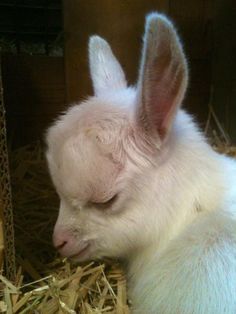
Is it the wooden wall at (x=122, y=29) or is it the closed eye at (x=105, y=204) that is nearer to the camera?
the closed eye at (x=105, y=204)

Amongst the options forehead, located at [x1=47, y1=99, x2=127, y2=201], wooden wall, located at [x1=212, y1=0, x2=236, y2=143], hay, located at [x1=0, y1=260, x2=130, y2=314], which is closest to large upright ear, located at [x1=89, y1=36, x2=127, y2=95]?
forehead, located at [x1=47, y1=99, x2=127, y2=201]

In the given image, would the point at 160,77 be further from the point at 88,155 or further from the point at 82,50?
the point at 82,50

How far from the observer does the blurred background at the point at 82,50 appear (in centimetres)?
390

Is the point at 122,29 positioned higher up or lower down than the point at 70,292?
higher up

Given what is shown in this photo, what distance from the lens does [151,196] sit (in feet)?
6.51

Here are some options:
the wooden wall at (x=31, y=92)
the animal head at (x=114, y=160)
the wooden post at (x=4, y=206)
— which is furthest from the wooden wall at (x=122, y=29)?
the animal head at (x=114, y=160)

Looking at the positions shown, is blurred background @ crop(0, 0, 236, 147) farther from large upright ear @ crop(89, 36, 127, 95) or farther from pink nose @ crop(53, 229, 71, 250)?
pink nose @ crop(53, 229, 71, 250)

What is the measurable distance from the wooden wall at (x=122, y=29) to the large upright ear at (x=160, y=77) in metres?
2.18

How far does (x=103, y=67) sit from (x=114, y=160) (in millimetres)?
735

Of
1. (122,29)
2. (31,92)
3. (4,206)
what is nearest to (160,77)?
(4,206)

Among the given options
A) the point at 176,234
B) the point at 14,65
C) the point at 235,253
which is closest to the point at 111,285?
the point at 176,234

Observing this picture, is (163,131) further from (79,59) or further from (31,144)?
(31,144)

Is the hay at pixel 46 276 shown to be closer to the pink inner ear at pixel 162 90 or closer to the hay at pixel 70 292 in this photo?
the hay at pixel 70 292

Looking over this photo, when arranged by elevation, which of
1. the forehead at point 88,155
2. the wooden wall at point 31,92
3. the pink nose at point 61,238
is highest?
the forehead at point 88,155
